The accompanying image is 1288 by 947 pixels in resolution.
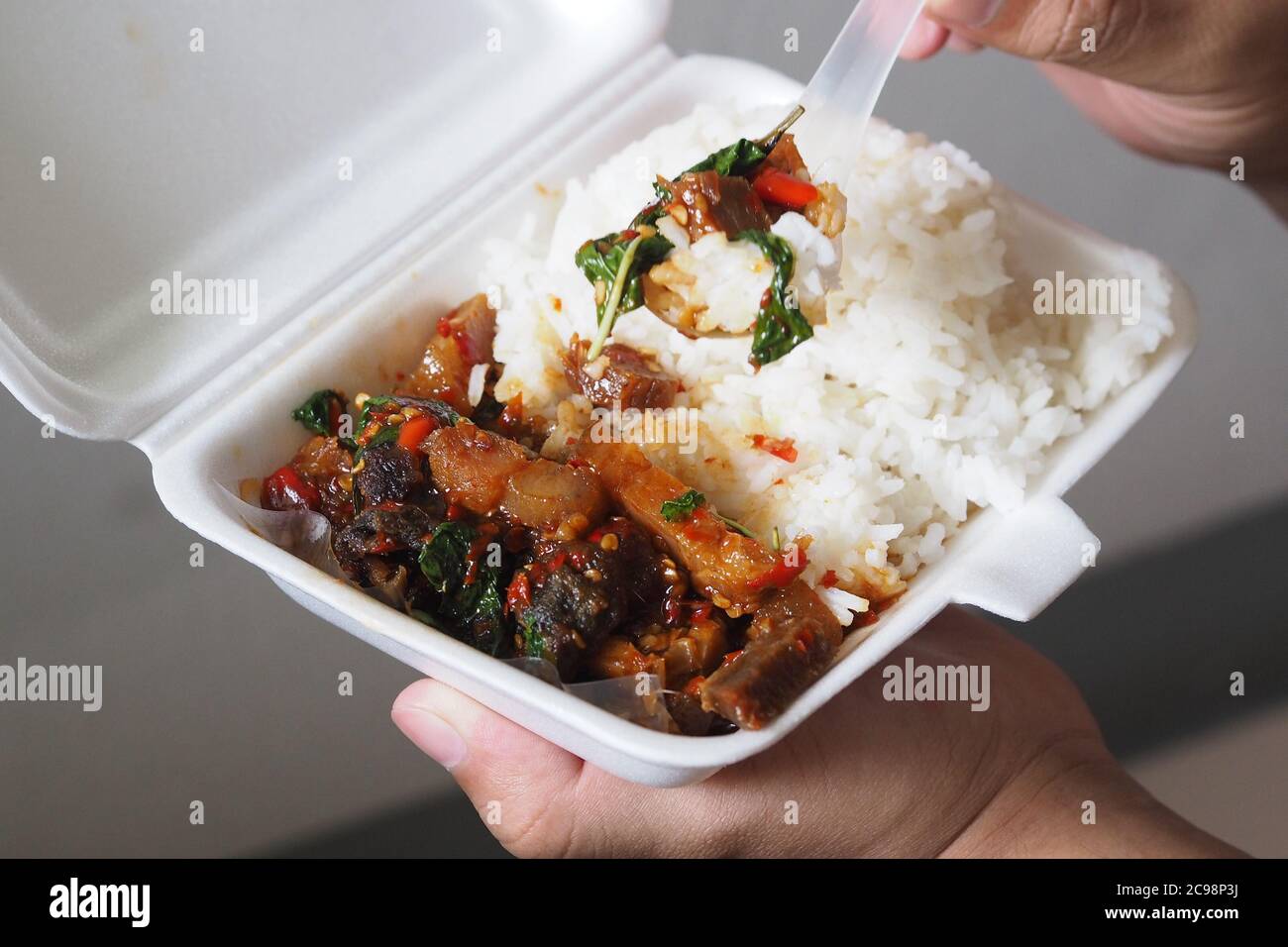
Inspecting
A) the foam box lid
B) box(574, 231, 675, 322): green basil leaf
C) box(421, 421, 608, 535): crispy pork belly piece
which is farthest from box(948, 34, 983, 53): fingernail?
box(421, 421, 608, 535): crispy pork belly piece

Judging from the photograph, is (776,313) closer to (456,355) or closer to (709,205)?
(709,205)

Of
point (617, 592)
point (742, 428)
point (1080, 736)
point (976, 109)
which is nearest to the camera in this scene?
point (617, 592)

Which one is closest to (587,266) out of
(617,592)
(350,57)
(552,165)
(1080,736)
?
(617,592)

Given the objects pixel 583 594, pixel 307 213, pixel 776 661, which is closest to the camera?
pixel 776 661

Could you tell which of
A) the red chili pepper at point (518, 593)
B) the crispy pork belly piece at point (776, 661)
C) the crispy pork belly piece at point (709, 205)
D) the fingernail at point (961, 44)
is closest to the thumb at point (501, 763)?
the red chili pepper at point (518, 593)

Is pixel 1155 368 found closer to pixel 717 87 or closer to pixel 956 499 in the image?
pixel 956 499

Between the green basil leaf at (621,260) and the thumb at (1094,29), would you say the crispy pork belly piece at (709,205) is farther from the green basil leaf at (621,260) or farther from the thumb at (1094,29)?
the thumb at (1094,29)

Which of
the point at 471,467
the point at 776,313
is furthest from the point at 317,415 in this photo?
the point at 776,313

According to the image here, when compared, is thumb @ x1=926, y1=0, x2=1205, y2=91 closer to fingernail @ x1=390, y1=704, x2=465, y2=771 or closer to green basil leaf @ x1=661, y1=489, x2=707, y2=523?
green basil leaf @ x1=661, y1=489, x2=707, y2=523
